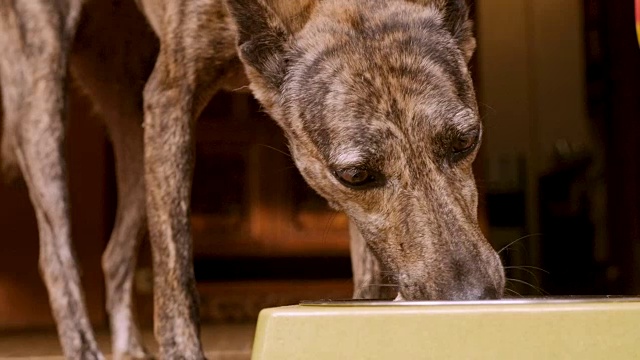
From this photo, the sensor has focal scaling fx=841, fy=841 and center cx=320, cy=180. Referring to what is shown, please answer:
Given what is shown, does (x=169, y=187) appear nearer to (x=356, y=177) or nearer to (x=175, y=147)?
(x=175, y=147)

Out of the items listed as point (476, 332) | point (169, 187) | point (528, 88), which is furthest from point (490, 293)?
point (528, 88)

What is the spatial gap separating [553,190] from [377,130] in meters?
0.79

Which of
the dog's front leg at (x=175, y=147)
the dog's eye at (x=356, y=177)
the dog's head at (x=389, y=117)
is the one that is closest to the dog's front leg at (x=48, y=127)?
the dog's front leg at (x=175, y=147)

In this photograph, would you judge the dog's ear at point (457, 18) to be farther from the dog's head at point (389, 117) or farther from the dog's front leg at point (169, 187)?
the dog's front leg at point (169, 187)

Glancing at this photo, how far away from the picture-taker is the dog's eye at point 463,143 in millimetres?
981

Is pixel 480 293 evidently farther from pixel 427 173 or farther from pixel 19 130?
pixel 19 130

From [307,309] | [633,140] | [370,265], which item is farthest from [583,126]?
[307,309]

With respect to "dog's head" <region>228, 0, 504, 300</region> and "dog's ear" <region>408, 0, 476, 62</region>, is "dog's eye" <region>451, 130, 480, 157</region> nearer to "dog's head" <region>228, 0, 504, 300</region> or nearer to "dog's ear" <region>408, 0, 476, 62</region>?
"dog's head" <region>228, 0, 504, 300</region>

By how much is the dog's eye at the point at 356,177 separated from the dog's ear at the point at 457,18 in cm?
24

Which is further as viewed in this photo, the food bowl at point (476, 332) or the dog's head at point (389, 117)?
the dog's head at point (389, 117)

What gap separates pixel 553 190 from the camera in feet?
5.43

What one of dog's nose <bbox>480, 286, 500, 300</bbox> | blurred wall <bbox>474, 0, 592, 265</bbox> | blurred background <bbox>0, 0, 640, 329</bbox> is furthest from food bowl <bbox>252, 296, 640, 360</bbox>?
blurred wall <bbox>474, 0, 592, 265</bbox>

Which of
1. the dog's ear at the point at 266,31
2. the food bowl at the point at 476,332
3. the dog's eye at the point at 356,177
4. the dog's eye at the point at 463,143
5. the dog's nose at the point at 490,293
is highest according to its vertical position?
the dog's ear at the point at 266,31

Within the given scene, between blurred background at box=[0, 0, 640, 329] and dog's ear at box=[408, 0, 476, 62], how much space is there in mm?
110
